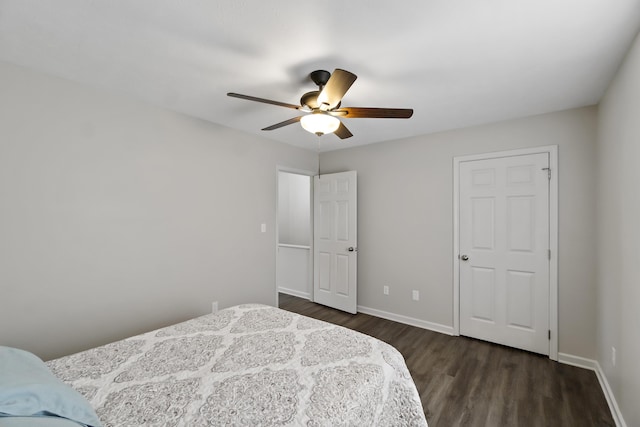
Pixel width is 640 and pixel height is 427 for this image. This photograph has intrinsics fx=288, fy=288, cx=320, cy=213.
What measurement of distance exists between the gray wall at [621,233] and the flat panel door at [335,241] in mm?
2437

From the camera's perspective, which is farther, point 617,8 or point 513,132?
point 513,132

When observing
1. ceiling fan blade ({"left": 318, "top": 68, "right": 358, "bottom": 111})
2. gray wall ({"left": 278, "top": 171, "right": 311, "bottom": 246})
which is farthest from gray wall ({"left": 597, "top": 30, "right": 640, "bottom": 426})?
gray wall ({"left": 278, "top": 171, "right": 311, "bottom": 246})

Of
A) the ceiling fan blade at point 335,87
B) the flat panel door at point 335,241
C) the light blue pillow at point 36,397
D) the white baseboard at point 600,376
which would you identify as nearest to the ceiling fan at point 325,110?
the ceiling fan blade at point 335,87

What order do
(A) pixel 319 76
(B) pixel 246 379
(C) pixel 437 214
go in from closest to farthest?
(B) pixel 246 379 < (A) pixel 319 76 < (C) pixel 437 214

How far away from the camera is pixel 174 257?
2787 mm

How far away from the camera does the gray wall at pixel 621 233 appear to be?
5.22 ft

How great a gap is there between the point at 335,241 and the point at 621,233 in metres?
2.90

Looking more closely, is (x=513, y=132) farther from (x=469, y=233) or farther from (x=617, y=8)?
(x=617, y=8)

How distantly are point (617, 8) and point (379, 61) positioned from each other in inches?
45.4

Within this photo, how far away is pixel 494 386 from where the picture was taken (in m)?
2.31

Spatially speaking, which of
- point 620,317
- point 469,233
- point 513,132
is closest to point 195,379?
point 620,317

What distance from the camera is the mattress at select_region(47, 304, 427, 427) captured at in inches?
44.8

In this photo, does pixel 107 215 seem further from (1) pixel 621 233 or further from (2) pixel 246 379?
(1) pixel 621 233

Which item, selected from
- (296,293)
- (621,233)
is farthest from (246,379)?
(296,293)
